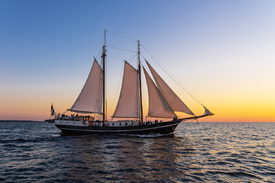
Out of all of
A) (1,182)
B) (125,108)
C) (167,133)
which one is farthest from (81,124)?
(1,182)

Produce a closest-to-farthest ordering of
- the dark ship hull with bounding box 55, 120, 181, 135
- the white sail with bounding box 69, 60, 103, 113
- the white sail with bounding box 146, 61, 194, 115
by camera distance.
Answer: the white sail with bounding box 146, 61, 194, 115 → the dark ship hull with bounding box 55, 120, 181, 135 → the white sail with bounding box 69, 60, 103, 113

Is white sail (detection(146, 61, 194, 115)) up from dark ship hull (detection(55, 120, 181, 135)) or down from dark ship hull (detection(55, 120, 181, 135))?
up

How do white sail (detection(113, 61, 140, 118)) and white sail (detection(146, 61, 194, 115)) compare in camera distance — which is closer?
white sail (detection(146, 61, 194, 115))

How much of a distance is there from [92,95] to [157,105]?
46.0ft

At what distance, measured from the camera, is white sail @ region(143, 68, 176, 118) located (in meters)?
35.6

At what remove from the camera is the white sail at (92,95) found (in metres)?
38.0

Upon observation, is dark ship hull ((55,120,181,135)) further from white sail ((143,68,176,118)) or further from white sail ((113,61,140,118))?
white sail ((113,61,140,118))

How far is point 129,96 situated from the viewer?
127 feet

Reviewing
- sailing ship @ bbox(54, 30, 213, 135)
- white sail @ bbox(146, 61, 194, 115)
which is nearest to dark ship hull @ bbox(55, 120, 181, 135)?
sailing ship @ bbox(54, 30, 213, 135)

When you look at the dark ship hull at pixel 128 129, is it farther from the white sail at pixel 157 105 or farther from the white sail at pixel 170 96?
the white sail at pixel 170 96

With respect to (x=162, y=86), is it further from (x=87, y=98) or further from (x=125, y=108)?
(x=87, y=98)

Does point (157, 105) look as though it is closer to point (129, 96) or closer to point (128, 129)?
point (129, 96)

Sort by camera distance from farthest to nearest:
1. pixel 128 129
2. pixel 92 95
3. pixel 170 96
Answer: pixel 92 95, pixel 128 129, pixel 170 96

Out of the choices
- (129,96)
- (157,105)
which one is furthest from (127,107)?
(157,105)
